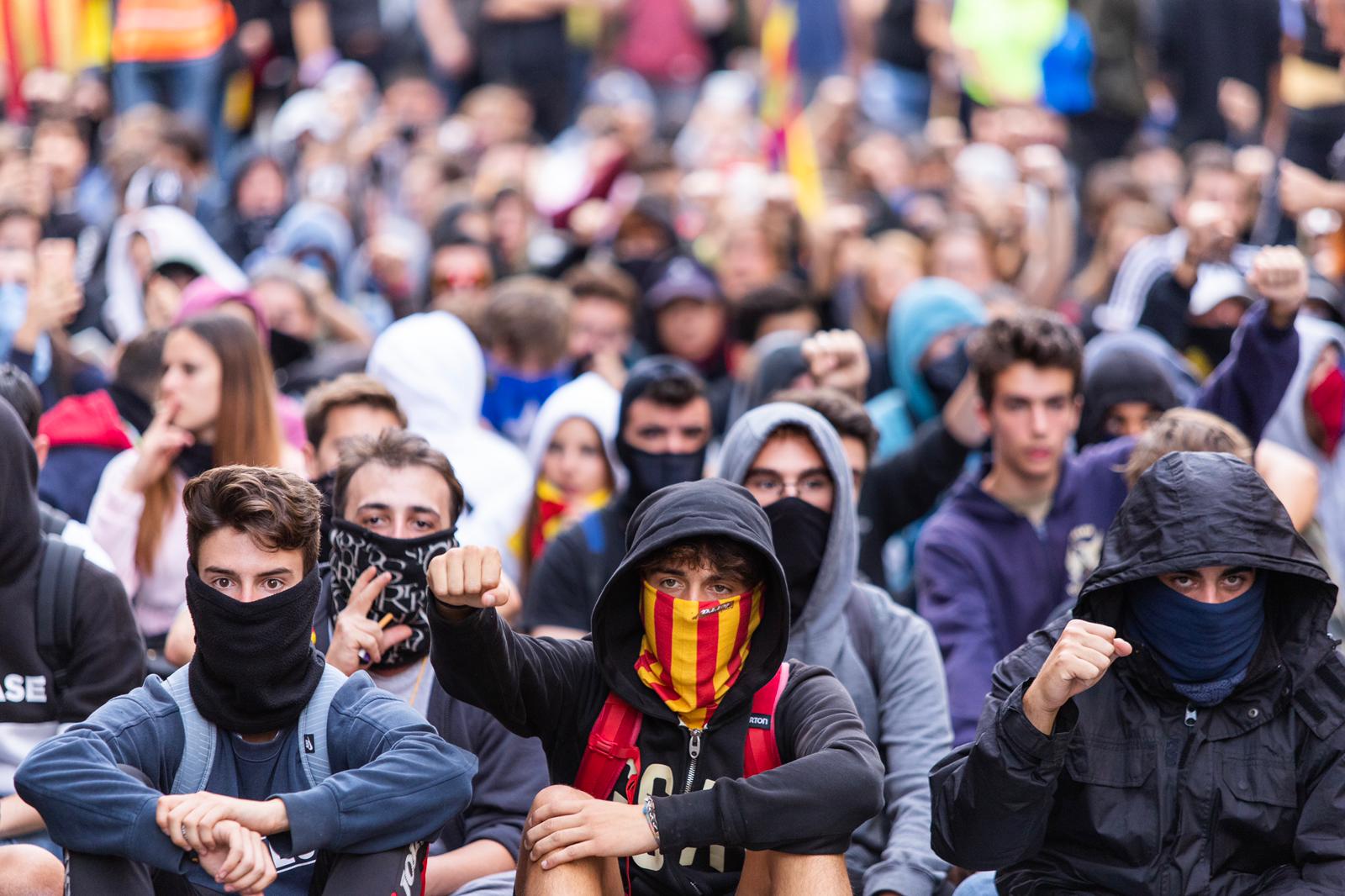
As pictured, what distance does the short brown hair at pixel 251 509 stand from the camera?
441 centimetres

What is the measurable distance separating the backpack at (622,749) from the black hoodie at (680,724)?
0.02 m

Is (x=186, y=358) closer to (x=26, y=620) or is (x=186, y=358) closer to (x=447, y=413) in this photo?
(x=447, y=413)

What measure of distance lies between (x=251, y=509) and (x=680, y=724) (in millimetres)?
1245

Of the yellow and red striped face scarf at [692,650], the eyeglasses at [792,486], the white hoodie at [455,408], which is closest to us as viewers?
the yellow and red striped face scarf at [692,650]

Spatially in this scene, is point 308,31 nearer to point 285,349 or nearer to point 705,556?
point 285,349

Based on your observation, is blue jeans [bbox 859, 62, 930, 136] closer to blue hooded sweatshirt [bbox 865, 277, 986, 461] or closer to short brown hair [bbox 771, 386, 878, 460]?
blue hooded sweatshirt [bbox 865, 277, 986, 461]

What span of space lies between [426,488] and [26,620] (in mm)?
1213

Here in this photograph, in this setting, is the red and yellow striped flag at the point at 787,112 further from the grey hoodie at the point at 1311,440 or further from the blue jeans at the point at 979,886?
the blue jeans at the point at 979,886

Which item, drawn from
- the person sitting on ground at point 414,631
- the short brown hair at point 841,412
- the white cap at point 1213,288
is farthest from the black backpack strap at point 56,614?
the white cap at point 1213,288

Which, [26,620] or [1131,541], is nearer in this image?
[1131,541]

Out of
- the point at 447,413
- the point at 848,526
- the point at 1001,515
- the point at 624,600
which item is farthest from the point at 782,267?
the point at 624,600

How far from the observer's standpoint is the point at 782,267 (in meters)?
11.2

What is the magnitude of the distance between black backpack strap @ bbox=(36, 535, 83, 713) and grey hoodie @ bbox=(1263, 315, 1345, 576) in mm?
4830

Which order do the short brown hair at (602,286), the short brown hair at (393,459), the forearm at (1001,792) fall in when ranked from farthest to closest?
the short brown hair at (602,286), the short brown hair at (393,459), the forearm at (1001,792)
